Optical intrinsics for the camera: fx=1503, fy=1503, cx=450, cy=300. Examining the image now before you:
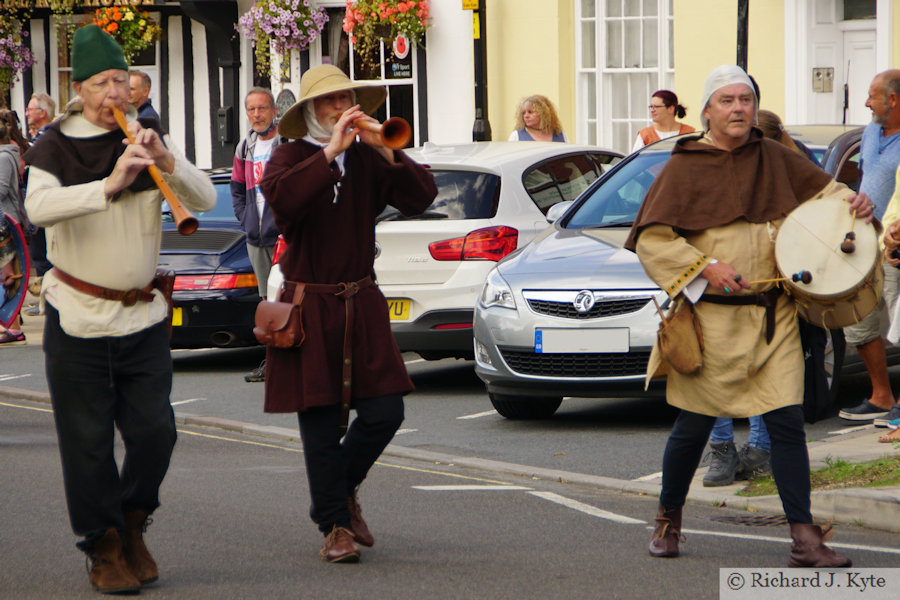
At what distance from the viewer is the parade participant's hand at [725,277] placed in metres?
5.49

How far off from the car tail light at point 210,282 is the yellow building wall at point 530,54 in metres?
9.08

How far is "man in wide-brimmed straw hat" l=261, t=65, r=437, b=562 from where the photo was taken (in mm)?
5629

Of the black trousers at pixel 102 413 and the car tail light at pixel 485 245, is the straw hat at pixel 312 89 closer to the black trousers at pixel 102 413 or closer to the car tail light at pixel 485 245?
the black trousers at pixel 102 413

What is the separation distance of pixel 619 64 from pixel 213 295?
9.71 metres

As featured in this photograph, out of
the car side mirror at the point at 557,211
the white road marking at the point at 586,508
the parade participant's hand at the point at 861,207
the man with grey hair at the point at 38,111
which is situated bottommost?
the white road marking at the point at 586,508

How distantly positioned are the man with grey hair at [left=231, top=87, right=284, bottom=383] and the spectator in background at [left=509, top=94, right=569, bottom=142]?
3.20 m

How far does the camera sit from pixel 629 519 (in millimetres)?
6551

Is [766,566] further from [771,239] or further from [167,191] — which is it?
[167,191]

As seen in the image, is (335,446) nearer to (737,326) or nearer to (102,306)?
(102,306)

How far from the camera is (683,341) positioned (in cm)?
561

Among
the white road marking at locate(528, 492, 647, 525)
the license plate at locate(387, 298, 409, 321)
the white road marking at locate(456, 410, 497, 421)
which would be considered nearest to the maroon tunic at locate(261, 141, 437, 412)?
the white road marking at locate(528, 492, 647, 525)

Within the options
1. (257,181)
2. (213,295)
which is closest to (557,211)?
(257,181)

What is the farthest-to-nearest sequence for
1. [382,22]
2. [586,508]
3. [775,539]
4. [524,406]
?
[382,22], [524,406], [586,508], [775,539]

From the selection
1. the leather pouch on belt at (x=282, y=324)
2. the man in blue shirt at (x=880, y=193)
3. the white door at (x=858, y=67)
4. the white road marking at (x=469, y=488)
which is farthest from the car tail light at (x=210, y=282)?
the white door at (x=858, y=67)
